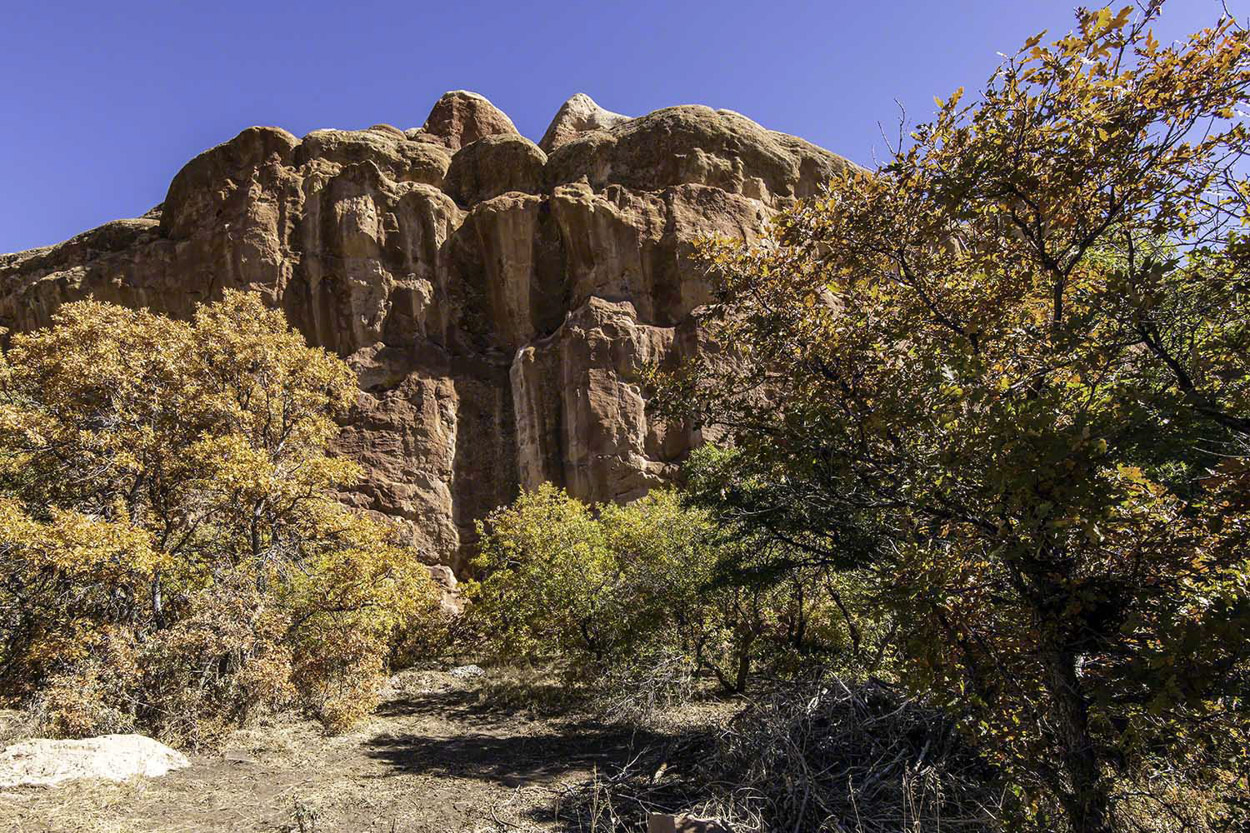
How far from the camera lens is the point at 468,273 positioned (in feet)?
115

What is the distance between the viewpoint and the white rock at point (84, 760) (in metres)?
7.70

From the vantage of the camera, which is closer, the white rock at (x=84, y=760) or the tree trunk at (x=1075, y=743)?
the tree trunk at (x=1075, y=743)

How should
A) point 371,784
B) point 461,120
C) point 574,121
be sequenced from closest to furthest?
point 371,784 → point 461,120 → point 574,121

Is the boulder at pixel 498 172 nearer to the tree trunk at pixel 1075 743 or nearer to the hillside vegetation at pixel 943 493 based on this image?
the hillside vegetation at pixel 943 493

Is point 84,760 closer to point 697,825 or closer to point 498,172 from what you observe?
point 697,825

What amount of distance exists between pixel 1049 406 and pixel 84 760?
1062 cm

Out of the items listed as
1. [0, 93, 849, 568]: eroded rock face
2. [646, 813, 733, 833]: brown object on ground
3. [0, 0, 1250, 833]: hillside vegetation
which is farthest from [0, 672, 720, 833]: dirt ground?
[0, 93, 849, 568]: eroded rock face

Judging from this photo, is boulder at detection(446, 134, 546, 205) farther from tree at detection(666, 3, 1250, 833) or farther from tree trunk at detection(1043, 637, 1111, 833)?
tree trunk at detection(1043, 637, 1111, 833)

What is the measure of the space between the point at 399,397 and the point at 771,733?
28.2 meters

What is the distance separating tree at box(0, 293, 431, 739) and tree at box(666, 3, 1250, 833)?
9006 mm

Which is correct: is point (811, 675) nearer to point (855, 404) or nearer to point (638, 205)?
point (855, 404)

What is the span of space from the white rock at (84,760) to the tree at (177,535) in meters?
0.97

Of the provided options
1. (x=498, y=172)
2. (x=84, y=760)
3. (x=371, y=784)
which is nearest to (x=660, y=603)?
(x=371, y=784)

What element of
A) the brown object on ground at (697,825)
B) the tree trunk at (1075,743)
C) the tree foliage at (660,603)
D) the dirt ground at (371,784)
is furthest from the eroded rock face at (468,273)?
the tree trunk at (1075,743)
